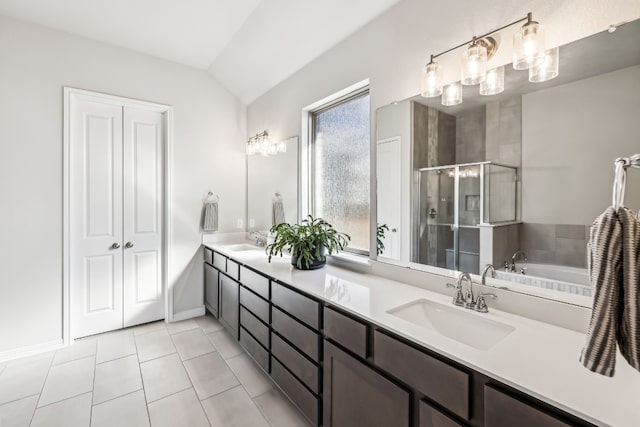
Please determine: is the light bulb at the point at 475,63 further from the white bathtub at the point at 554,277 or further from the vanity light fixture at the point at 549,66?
the white bathtub at the point at 554,277

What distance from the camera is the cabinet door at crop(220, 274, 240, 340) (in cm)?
261

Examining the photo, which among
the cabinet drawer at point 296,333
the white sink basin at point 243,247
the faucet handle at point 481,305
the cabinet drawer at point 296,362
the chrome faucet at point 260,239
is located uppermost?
the chrome faucet at point 260,239

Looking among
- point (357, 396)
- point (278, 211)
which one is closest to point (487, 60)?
point (357, 396)

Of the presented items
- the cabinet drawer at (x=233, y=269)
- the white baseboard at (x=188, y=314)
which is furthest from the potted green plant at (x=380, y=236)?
the white baseboard at (x=188, y=314)

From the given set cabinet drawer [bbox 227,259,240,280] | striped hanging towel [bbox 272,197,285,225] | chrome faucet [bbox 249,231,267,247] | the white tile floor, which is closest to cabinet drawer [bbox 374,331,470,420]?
the white tile floor

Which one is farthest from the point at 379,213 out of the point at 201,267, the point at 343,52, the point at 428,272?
the point at 201,267

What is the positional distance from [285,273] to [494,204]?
4.35ft

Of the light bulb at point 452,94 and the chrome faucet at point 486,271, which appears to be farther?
the light bulb at point 452,94

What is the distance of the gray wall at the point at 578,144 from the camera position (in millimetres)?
1096

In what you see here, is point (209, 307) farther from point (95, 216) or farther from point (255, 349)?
point (95, 216)

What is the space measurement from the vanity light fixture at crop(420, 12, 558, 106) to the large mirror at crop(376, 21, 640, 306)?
4cm

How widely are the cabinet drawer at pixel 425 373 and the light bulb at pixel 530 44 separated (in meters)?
1.26

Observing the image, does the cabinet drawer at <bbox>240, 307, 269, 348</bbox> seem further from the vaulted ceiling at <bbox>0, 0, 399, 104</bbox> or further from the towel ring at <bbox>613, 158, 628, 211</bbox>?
the vaulted ceiling at <bbox>0, 0, 399, 104</bbox>

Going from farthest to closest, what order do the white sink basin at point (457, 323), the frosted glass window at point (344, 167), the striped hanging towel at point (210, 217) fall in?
the striped hanging towel at point (210, 217) < the frosted glass window at point (344, 167) < the white sink basin at point (457, 323)
